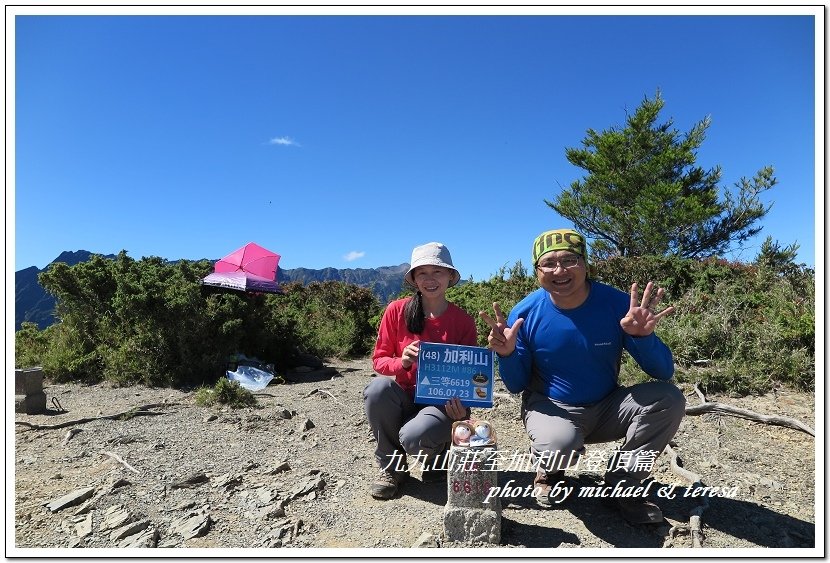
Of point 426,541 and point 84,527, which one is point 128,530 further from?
point 426,541

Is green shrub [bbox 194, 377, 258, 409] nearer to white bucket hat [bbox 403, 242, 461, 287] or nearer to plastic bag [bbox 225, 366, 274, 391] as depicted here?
plastic bag [bbox 225, 366, 274, 391]

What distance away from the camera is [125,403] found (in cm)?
604

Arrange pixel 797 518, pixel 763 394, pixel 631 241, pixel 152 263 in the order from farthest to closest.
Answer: pixel 631 241 → pixel 152 263 → pixel 763 394 → pixel 797 518

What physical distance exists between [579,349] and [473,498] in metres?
1.00

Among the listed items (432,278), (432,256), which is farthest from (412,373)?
(432,256)

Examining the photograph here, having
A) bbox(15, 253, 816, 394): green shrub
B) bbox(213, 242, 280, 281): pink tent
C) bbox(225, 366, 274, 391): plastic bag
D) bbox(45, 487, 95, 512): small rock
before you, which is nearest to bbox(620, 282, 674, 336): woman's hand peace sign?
bbox(15, 253, 816, 394): green shrub

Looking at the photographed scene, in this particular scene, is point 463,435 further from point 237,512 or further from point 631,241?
point 631,241

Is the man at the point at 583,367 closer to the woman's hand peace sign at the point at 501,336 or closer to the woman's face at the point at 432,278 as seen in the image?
the woman's hand peace sign at the point at 501,336

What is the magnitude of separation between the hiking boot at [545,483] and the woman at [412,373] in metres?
0.59

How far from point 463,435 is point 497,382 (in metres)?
3.78

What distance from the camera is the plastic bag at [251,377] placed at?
7141 mm

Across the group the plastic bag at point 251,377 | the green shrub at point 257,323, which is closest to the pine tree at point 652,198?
the green shrub at point 257,323

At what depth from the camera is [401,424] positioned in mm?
3266
